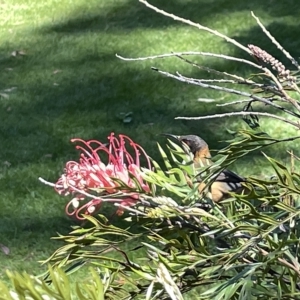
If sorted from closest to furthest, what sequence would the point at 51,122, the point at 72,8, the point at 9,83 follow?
1. the point at 51,122
2. the point at 9,83
3. the point at 72,8

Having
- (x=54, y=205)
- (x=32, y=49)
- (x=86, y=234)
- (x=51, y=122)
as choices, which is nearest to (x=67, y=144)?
(x=51, y=122)

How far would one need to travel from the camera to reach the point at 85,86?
15.8 feet

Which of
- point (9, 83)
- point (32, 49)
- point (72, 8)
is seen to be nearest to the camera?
point (9, 83)

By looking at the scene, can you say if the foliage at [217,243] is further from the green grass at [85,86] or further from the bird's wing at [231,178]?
the green grass at [85,86]

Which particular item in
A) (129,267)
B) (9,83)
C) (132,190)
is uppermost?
(132,190)

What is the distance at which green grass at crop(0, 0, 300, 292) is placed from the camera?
3.57 m

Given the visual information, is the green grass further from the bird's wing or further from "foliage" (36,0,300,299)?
"foliage" (36,0,300,299)

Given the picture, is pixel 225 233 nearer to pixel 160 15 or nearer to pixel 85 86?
pixel 85 86

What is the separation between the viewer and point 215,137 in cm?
392

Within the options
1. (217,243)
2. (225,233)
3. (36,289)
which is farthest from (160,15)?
(36,289)

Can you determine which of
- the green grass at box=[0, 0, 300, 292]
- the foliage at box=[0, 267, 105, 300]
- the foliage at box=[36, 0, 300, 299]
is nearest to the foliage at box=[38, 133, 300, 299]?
the foliage at box=[36, 0, 300, 299]

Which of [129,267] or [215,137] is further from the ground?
[129,267]

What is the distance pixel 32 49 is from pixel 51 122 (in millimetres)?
1352

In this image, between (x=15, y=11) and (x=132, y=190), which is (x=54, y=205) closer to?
(x=132, y=190)
